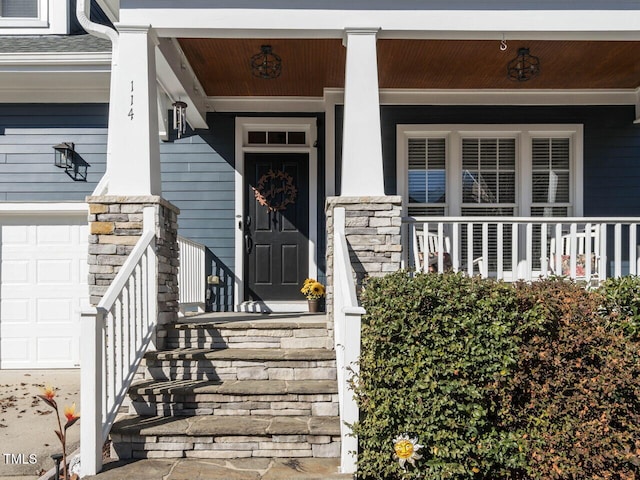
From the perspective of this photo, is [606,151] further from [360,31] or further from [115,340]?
[115,340]

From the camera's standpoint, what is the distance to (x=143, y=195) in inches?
145

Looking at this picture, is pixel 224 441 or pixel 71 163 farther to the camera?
pixel 71 163

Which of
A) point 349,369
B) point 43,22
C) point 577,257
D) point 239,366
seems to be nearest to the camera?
point 349,369

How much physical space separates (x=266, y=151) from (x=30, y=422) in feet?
11.9

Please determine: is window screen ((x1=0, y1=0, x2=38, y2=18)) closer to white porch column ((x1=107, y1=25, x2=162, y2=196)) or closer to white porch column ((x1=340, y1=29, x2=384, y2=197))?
white porch column ((x1=107, y1=25, x2=162, y2=196))

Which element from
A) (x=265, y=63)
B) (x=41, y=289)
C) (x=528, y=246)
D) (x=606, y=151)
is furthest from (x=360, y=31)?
(x=41, y=289)

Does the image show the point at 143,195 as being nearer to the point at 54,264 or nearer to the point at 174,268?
the point at 174,268

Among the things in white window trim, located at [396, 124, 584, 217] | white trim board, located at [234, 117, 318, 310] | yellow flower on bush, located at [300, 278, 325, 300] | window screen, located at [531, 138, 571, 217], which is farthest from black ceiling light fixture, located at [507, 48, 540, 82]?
yellow flower on bush, located at [300, 278, 325, 300]

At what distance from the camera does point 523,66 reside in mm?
4625

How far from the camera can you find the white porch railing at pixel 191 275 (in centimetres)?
486

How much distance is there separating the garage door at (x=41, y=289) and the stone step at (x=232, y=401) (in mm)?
2892

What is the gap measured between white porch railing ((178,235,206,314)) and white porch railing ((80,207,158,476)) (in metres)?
1.08

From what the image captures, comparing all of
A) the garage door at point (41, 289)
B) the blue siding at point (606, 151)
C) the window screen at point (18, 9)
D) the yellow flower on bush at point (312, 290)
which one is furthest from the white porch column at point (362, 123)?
the window screen at point (18, 9)

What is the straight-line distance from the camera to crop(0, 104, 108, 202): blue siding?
5906mm
